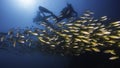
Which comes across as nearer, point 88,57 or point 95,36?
point 95,36

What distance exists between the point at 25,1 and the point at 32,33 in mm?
1753

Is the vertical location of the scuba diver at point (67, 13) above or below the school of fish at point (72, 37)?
above

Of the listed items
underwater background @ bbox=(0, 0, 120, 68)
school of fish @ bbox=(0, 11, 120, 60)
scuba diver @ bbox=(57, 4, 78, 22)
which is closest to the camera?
school of fish @ bbox=(0, 11, 120, 60)

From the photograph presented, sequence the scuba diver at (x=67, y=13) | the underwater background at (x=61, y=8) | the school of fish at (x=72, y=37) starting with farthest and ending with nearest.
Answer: the underwater background at (x=61, y=8) → the scuba diver at (x=67, y=13) → the school of fish at (x=72, y=37)

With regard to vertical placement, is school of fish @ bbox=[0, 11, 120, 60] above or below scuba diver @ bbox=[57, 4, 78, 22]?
below

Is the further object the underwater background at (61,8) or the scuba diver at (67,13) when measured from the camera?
the underwater background at (61,8)

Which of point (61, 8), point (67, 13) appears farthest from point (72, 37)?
point (61, 8)

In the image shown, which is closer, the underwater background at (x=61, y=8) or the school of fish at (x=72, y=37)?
the school of fish at (x=72, y=37)

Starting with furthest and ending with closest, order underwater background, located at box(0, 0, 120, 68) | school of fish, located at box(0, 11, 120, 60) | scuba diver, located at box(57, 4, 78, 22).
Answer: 1. underwater background, located at box(0, 0, 120, 68)
2. scuba diver, located at box(57, 4, 78, 22)
3. school of fish, located at box(0, 11, 120, 60)

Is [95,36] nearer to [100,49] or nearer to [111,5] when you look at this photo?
[100,49]

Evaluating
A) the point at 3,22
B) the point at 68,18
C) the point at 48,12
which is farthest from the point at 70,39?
the point at 3,22

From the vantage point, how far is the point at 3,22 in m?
11.3

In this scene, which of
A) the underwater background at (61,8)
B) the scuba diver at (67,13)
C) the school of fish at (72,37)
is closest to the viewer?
the school of fish at (72,37)

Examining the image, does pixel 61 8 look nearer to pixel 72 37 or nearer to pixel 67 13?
pixel 67 13
